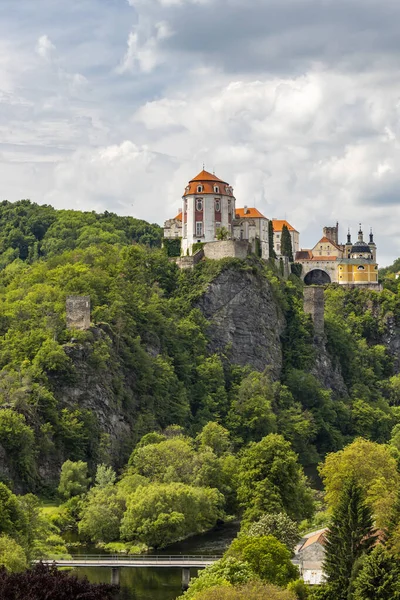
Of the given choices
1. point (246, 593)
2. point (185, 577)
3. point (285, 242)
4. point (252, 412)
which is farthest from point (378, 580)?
point (285, 242)

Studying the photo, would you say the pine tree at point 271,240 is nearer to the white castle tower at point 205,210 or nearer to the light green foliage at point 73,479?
the white castle tower at point 205,210

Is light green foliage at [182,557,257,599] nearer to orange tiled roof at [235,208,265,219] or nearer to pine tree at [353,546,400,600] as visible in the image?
pine tree at [353,546,400,600]

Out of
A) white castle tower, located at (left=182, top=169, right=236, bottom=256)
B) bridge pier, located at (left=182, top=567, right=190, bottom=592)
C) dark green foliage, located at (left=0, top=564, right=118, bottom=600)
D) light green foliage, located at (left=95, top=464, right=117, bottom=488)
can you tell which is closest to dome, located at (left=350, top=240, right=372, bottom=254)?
white castle tower, located at (left=182, top=169, right=236, bottom=256)

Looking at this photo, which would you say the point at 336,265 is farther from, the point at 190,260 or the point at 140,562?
the point at 140,562

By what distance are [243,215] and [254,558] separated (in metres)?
99.1

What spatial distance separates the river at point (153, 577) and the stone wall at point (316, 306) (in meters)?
76.1

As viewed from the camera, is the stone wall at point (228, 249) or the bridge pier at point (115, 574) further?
the stone wall at point (228, 249)

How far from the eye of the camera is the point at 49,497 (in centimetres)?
10081

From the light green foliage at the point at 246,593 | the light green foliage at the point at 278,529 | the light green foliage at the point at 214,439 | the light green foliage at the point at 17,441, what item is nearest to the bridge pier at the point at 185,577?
the light green foliage at the point at 278,529

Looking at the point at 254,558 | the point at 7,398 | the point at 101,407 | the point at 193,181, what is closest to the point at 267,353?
the point at 193,181

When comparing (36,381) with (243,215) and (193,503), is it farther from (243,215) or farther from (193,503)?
(243,215)

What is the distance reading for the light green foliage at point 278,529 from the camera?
78.6m

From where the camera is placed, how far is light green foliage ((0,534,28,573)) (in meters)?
64.3

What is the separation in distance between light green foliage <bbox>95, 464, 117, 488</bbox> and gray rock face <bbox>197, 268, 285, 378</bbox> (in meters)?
46.3
